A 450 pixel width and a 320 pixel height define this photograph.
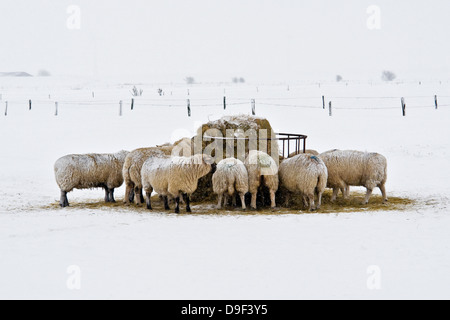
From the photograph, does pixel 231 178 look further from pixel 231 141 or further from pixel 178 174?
pixel 231 141

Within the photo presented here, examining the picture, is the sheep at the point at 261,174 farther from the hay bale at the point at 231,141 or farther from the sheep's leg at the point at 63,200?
the sheep's leg at the point at 63,200

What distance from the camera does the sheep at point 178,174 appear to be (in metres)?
10.1

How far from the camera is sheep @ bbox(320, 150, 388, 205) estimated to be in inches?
430

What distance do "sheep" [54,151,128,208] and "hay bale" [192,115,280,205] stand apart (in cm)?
190

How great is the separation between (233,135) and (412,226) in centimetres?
500

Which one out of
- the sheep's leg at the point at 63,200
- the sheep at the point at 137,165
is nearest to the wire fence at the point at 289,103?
the sheep at the point at 137,165

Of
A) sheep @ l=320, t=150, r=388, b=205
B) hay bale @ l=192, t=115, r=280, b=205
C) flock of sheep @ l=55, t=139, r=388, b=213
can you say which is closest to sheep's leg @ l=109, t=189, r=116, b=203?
flock of sheep @ l=55, t=139, r=388, b=213

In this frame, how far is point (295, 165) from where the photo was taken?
34.7 ft

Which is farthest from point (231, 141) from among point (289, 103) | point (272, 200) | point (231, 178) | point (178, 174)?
point (289, 103)

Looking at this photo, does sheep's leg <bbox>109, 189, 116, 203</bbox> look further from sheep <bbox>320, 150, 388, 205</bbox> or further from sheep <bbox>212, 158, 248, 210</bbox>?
sheep <bbox>320, 150, 388, 205</bbox>

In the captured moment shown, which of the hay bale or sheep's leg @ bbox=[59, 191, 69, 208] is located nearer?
sheep's leg @ bbox=[59, 191, 69, 208]

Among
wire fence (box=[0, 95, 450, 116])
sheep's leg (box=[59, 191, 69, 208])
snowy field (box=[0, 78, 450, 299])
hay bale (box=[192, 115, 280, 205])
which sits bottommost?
snowy field (box=[0, 78, 450, 299])

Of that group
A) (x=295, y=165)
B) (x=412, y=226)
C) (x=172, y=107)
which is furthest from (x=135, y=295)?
(x=172, y=107)

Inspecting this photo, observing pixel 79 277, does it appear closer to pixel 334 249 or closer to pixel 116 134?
pixel 334 249
